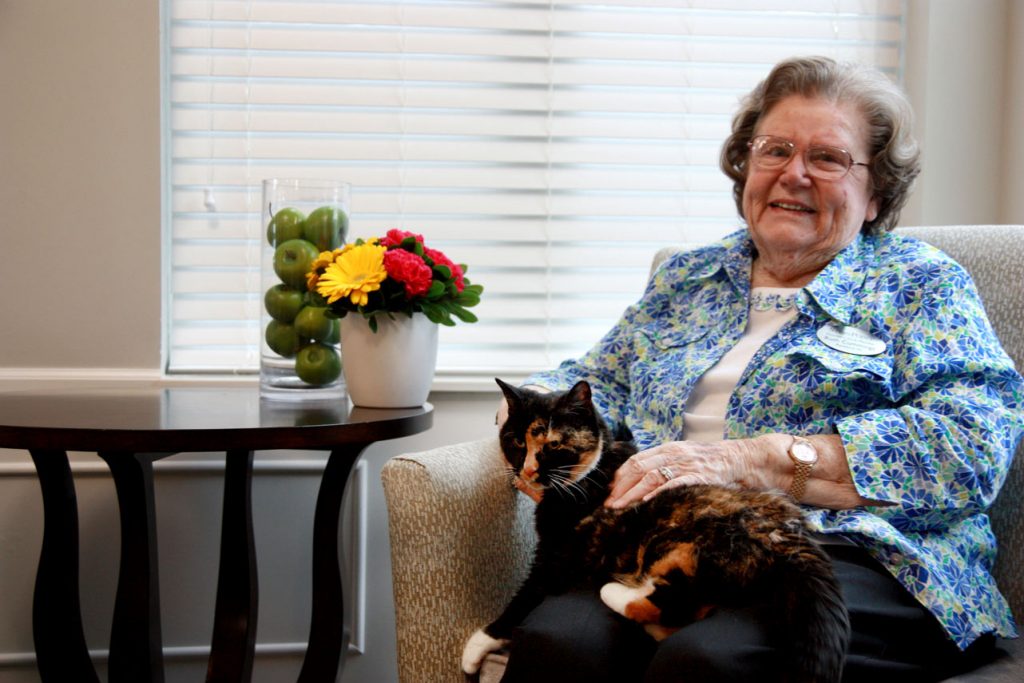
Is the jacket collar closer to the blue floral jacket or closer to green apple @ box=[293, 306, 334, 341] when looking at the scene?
the blue floral jacket

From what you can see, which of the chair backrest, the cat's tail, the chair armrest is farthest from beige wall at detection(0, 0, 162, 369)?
the chair backrest

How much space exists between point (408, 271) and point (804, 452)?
706 mm

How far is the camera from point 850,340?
1431mm

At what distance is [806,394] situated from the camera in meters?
1.43

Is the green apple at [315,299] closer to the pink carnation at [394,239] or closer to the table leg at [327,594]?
the pink carnation at [394,239]

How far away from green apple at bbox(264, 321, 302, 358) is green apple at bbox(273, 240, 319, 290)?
0.08 metres

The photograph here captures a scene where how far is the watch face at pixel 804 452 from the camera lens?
4.28 feet

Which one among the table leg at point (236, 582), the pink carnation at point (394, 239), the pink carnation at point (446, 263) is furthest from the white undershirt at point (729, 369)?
the table leg at point (236, 582)

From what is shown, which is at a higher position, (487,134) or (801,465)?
(487,134)

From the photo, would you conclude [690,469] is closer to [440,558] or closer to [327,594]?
[440,558]

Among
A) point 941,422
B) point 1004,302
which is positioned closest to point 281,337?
point 941,422

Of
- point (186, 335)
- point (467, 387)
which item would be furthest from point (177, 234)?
point (467, 387)

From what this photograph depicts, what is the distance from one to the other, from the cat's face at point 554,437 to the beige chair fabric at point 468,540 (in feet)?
0.42

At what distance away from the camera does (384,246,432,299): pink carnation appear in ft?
5.04
